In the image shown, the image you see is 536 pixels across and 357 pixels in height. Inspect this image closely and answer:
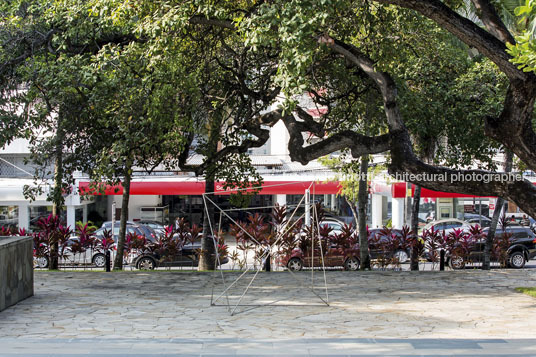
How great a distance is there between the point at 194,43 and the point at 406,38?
17.3 ft

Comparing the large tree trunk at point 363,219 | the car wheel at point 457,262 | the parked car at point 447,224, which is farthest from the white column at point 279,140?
the large tree trunk at point 363,219

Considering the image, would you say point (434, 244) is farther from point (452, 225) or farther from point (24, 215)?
point (24, 215)

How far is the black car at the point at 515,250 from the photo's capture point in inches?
675

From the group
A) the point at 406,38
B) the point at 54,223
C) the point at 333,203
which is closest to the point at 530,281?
the point at 406,38

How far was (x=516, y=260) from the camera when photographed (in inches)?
769

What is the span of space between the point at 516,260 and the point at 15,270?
15674 millimetres

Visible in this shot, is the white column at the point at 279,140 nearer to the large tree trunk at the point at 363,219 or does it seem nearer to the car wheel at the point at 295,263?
the car wheel at the point at 295,263

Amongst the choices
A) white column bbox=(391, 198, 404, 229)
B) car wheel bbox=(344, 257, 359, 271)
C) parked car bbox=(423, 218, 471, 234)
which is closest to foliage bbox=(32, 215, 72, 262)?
car wheel bbox=(344, 257, 359, 271)

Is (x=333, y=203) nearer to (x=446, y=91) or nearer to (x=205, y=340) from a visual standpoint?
(x=446, y=91)

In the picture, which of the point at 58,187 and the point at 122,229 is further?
the point at 122,229

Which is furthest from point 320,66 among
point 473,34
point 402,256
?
point 402,256

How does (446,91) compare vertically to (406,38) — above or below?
below

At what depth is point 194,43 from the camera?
43.8 ft

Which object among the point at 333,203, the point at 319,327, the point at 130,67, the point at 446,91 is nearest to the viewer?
the point at 319,327
